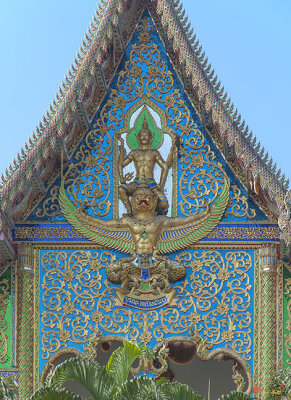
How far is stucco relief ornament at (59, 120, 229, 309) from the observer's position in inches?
798

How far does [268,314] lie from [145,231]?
6.64 feet

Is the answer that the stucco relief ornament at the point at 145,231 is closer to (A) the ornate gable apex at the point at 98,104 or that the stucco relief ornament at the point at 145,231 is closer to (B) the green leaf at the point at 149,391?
(A) the ornate gable apex at the point at 98,104

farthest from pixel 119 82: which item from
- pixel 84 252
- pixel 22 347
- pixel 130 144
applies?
pixel 22 347

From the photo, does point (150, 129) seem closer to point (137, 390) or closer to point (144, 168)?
point (144, 168)

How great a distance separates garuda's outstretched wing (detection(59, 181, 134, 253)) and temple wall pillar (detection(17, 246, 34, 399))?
30.1 inches

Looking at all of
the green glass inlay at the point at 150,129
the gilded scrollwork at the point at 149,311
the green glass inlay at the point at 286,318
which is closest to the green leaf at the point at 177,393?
the gilded scrollwork at the point at 149,311

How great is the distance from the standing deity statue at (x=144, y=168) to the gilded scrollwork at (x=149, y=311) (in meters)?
0.79

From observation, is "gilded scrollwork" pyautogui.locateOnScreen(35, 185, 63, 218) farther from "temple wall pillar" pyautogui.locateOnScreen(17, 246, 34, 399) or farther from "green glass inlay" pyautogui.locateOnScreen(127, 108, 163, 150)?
"green glass inlay" pyautogui.locateOnScreen(127, 108, 163, 150)

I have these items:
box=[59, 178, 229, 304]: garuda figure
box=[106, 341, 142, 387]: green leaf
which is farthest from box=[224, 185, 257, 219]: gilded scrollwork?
box=[106, 341, 142, 387]: green leaf

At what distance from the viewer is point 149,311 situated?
796 inches

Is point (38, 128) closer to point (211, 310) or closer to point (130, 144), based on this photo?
point (130, 144)

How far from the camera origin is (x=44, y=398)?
16.2m

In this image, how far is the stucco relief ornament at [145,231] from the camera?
66.5ft

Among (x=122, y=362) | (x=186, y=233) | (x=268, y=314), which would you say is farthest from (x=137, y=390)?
(x=186, y=233)
